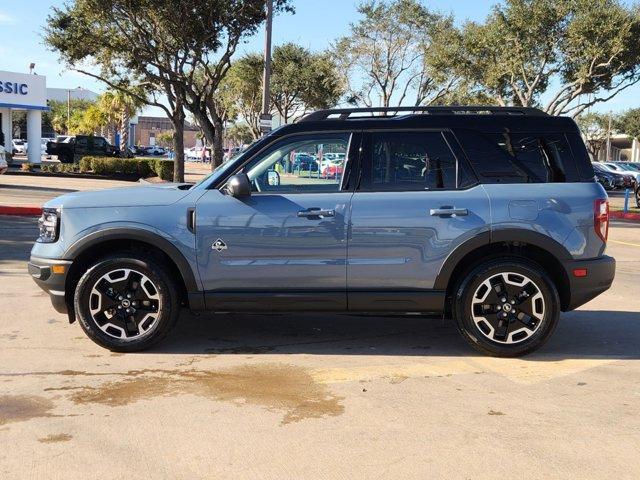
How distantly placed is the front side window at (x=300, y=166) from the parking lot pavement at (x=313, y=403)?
4.60 feet

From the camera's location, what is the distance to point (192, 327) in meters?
6.15

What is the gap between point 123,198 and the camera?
521 centimetres

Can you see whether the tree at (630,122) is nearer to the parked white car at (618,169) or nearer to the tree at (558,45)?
the parked white car at (618,169)

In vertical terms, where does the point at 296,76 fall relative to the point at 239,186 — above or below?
above

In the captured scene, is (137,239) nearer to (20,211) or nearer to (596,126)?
(20,211)

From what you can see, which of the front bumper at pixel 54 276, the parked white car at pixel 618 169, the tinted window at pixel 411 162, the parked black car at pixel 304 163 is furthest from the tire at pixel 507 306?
the parked white car at pixel 618 169

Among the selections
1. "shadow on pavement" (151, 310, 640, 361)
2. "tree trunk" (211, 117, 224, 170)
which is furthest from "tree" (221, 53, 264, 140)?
"shadow on pavement" (151, 310, 640, 361)

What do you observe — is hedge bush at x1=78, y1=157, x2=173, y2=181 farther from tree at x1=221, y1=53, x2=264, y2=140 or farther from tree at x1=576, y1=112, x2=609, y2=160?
tree at x1=576, y1=112, x2=609, y2=160

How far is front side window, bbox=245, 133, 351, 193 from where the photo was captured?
5.18 m

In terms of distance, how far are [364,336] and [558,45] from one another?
80.8ft

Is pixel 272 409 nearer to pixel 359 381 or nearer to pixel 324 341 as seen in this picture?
pixel 359 381

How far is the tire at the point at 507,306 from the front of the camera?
515 centimetres

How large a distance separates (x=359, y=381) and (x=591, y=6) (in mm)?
24348

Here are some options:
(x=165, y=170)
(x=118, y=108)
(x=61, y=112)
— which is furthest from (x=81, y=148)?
(x=61, y=112)
